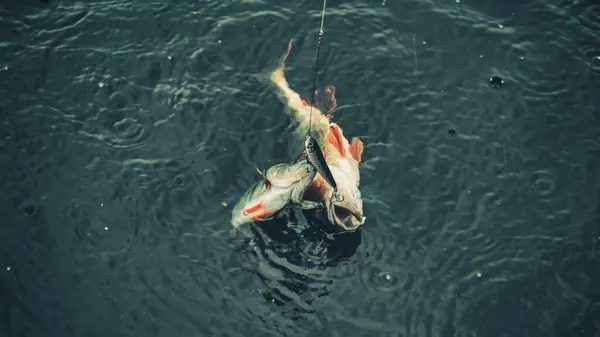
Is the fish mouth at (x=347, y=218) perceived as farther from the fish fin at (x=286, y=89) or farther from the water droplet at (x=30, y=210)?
the water droplet at (x=30, y=210)

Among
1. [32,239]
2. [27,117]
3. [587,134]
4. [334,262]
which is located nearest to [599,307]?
[587,134]

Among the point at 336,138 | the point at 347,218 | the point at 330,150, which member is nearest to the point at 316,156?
the point at 347,218

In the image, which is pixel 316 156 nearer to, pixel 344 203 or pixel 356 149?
pixel 344 203

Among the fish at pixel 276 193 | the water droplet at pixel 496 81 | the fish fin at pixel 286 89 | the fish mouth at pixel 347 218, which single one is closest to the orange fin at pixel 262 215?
the fish at pixel 276 193

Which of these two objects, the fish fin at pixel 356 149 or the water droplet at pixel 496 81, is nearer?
the fish fin at pixel 356 149

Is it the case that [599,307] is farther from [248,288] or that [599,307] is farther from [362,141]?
[248,288]
